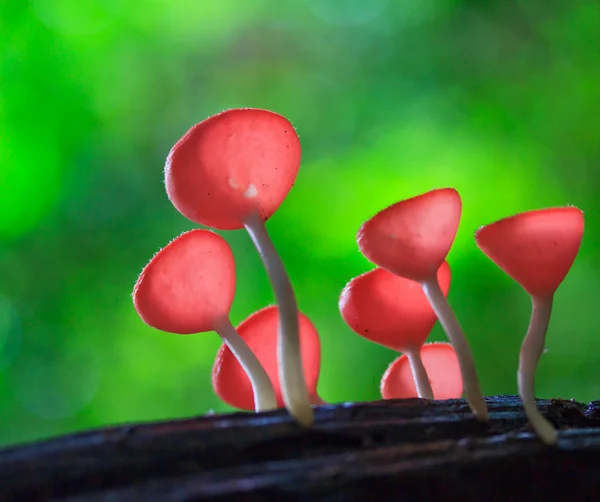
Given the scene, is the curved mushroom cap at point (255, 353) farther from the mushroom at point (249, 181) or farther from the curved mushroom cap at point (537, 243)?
the curved mushroom cap at point (537, 243)

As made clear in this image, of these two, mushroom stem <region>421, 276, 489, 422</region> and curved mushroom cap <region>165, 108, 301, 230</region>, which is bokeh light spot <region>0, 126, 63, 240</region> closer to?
curved mushroom cap <region>165, 108, 301, 230</region>

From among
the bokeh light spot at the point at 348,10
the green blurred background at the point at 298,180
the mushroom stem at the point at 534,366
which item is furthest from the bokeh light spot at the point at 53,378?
the mushroom stem at the point at 534,366

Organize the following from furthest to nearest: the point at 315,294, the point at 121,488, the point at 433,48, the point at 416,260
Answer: the point at 433,48
the point at 315,294
the point at 416,260
the point at 121,488

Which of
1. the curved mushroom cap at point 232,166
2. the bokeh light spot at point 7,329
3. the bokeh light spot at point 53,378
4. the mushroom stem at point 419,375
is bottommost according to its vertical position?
the bokeh light spot at point 53,378

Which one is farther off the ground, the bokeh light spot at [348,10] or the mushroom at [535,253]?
the bokeh light spot at [348,10]

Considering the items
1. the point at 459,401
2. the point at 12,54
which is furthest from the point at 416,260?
the point at 12,54

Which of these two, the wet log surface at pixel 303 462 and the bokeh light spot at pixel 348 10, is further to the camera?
the bokeh light spot at pixel 348 10

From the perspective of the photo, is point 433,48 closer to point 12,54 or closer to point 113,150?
point 113,150
